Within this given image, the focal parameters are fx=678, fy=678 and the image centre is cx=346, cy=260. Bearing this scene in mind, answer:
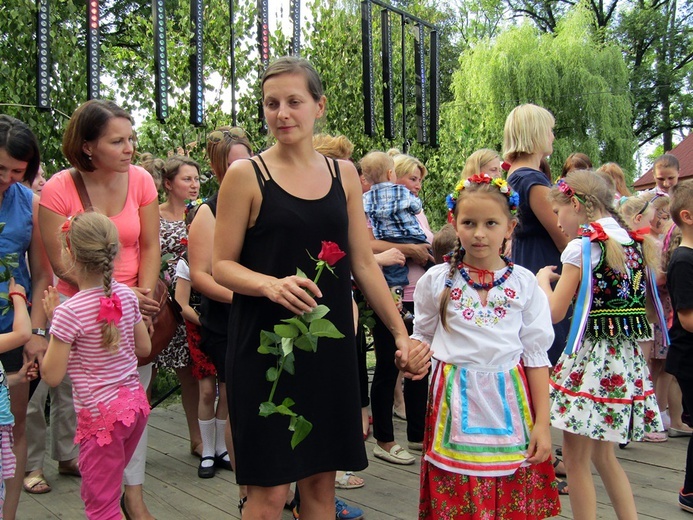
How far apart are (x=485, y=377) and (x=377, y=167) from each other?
261cm

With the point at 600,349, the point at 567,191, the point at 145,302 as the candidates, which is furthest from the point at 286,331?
the point at 567,191

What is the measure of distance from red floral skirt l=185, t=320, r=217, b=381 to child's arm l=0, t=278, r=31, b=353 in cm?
161

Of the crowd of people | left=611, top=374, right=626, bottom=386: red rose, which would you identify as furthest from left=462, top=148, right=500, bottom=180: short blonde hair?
left=611, top=374, right=626, bottom=386: red rose

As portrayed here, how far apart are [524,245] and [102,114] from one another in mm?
2406

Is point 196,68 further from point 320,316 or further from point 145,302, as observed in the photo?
point 320,316

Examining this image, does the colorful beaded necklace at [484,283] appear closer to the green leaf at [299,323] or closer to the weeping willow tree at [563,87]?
the green leaf at [299,323]

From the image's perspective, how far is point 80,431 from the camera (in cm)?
290

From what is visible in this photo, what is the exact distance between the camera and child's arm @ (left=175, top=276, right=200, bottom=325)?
4344 millimetres

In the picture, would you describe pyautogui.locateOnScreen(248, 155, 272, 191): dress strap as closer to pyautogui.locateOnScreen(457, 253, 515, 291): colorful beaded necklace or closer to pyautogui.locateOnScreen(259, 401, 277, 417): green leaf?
pyautogui.locateOnScreen(259, 401, 277, 417): green leaf

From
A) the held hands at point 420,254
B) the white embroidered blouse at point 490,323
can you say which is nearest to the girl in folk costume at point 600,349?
the white embroidered blouse at point 490,323

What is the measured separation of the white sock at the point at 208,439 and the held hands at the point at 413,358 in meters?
2.27

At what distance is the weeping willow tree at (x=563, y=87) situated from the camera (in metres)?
22.3

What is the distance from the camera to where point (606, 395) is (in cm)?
317

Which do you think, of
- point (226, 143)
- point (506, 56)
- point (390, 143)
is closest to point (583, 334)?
Answer: point (226, 143)
